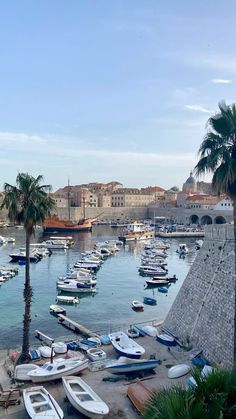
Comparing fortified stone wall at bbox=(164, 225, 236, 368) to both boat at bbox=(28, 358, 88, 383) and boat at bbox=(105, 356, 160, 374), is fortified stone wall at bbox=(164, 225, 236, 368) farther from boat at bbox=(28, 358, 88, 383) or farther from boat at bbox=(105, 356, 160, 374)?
boat at bbox=(28, 358, 88, 383)

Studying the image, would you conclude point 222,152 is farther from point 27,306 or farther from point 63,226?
point 63,226

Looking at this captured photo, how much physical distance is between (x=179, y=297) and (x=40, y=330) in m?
11.6

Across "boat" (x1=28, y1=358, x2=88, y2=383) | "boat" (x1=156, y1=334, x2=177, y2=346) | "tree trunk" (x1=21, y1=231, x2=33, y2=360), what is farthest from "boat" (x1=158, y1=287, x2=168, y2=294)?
"boat" (x1=28, y1=358, x2=88, y2=383)

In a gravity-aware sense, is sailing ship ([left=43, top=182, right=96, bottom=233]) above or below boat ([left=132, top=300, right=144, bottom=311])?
above

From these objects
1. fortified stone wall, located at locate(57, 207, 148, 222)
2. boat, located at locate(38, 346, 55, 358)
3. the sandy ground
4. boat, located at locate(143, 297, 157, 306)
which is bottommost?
boat, located at locate(143, 297, 157, 306)

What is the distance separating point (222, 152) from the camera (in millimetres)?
13820

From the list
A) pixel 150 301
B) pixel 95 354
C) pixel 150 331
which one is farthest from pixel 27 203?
pixel 150 301

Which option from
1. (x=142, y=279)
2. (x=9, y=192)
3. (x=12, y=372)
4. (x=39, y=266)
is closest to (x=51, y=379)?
(x=12, y=372)

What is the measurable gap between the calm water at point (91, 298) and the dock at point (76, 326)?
1.64 feet

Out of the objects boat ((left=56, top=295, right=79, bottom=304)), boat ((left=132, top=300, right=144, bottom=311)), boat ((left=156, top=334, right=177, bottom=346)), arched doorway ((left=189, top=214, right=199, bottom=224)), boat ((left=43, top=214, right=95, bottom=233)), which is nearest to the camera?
boat ((left=156, top=334, right=177, bottom=346))

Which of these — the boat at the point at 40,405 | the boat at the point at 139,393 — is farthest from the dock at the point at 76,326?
the boat at the point at 40,405

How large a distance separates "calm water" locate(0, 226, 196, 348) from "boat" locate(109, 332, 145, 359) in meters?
6.07

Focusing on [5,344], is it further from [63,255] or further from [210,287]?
[63,255]

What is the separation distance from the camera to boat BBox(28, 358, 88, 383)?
1814cm
